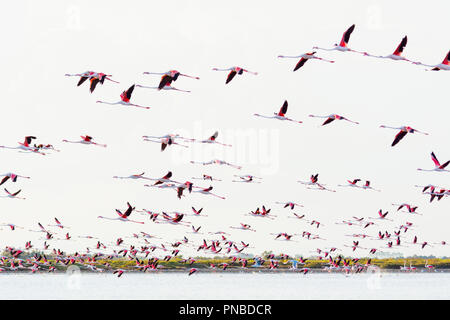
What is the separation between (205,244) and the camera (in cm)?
6800

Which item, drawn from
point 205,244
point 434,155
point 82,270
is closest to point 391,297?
point 205,244

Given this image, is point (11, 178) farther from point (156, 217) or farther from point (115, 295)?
point (115, 295)

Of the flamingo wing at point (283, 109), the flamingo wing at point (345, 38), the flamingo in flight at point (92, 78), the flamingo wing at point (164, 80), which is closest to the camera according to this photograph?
the flamingo wing at point (345, 38)

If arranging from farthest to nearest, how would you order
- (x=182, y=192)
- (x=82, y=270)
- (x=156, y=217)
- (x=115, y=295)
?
1. (x=82, y=270)
2. (x=115, y=295)
3. (x=156, y=217)
4. (x=182, y=192)

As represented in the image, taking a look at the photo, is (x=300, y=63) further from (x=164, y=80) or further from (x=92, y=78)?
(x=92, y=78)

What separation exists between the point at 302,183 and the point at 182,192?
9.63 m

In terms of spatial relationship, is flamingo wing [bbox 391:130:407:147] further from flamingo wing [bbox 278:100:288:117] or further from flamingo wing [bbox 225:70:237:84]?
flamingo wing [bbox 225:70:237:84]

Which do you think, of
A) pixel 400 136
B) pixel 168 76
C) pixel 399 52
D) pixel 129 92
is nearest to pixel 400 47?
pixel 399 52

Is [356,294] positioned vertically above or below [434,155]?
below

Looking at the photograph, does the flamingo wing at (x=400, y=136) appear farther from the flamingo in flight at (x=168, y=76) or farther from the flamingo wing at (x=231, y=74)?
the flamingo in flight at (x=168, y=76)

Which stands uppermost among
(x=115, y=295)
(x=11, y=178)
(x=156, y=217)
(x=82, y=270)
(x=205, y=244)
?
(x=11, y=178)

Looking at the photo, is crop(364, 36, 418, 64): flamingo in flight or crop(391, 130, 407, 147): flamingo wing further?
crop(391, 130, 407, 147): flamingo wing

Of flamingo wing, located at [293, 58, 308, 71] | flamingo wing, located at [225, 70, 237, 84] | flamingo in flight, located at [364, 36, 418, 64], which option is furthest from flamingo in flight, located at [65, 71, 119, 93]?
flamingo in flight, located at [364, 36, 418, 64]

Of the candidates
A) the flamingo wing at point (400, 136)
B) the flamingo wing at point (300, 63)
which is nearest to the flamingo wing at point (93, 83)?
the flamingo wing at point (300, 63)
